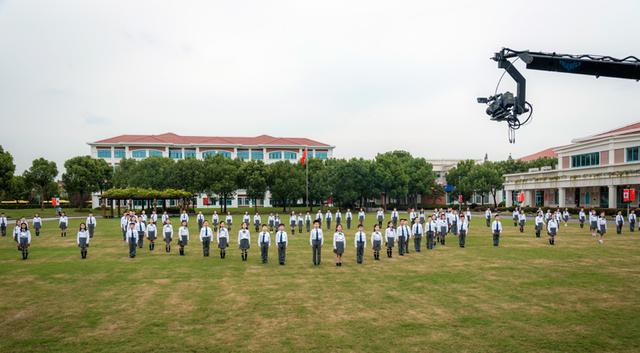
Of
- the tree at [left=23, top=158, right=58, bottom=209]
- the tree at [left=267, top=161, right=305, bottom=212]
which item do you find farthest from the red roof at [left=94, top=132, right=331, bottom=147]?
the tree at [left=267, top=161, right=305, bottom=212]

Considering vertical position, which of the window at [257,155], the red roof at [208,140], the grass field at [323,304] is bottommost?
the grass field at [323,304]

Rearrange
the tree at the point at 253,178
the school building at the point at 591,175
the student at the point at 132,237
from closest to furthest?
the student at the point at 132,237 < the school building at the point at 591,175 < the tree at the point at 253,178

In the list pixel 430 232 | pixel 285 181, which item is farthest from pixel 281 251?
pixel 285 181

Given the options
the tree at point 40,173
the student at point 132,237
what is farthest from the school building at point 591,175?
the tree at point 40,173

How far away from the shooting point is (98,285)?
1354 cm

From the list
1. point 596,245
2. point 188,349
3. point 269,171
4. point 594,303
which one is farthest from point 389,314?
point 269,171

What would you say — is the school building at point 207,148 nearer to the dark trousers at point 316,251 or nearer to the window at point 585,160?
the window at point 585,160

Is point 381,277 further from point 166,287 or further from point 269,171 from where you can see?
point 269,171

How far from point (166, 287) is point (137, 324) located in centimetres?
380

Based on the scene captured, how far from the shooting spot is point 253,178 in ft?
206

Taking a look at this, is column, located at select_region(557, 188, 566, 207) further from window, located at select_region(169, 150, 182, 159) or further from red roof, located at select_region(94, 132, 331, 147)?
window, located at select_region(169, 150, 182, 159)

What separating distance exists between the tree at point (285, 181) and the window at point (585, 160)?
37377 millimetres

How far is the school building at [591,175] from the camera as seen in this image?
4591 cm

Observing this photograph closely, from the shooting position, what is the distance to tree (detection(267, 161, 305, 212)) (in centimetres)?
6406
